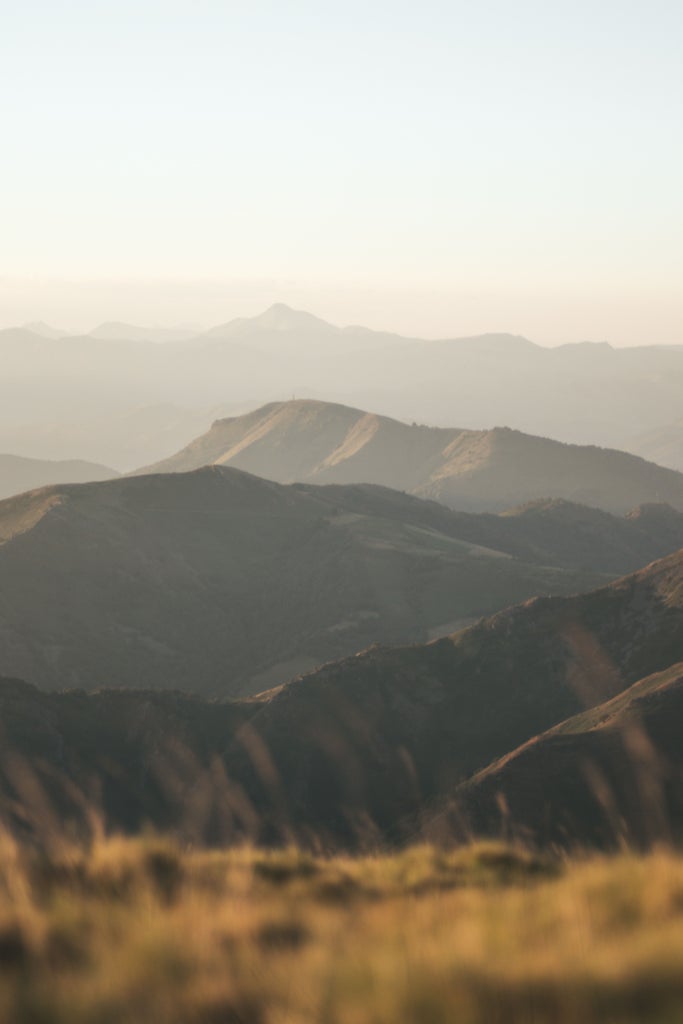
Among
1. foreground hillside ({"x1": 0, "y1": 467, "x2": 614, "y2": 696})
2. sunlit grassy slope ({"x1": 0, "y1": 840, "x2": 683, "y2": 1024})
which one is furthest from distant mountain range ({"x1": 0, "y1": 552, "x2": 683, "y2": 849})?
foreground hillside ({"x1": 0, "y1": 467, "x2": 614, "y2": 696})

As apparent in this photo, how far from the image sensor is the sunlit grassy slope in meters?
5.59

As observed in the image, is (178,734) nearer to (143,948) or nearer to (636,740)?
(636,740)

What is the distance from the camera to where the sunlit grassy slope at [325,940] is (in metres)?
5.59

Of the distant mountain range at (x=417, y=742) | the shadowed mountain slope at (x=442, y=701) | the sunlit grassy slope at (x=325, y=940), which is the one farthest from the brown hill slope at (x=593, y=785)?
the sunlit grassy slope at (x=325, y=940)

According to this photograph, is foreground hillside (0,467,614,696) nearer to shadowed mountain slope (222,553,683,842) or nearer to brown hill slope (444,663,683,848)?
shadowed mountain slope (222,553,683,842)

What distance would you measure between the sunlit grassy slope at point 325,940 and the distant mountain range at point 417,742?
72.6 feet

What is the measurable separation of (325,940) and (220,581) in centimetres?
9229

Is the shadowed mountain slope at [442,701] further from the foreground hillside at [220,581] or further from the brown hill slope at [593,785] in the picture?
the foreground hillside at [220,581]

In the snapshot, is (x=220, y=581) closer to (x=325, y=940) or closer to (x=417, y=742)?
(x=417, y=742)

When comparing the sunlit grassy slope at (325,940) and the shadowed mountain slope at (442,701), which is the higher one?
the sunlit grassy slope at (325,940)

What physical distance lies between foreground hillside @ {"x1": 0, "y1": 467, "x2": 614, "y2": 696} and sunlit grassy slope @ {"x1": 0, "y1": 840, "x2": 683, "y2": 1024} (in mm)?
68698

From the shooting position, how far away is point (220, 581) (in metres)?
98.6

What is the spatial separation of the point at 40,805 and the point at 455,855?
93.0 feet

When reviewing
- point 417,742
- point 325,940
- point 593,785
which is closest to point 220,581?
point 417,742
